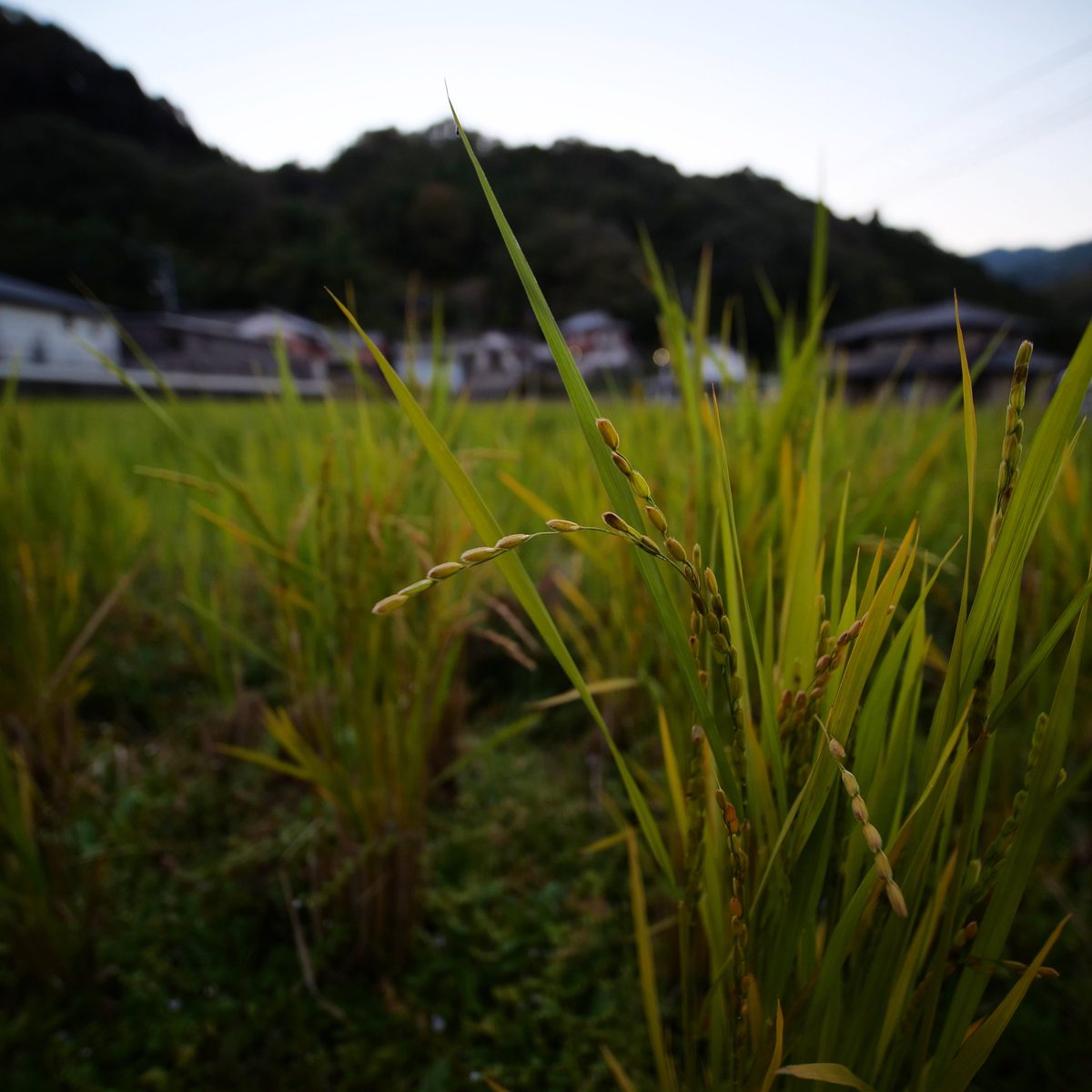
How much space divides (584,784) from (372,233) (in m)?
43.1

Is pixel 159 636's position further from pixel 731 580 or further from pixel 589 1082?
pixel 731 580

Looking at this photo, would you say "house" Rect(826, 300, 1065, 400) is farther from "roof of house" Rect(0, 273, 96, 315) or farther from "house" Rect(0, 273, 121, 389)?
"roof of house" Rect(0, 273, 96, 315)

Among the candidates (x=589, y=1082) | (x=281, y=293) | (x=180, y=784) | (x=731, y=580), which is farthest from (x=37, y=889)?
(x=281, y=293)

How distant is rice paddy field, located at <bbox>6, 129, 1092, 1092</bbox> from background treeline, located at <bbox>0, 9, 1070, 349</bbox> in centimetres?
2533

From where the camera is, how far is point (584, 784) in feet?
4.57

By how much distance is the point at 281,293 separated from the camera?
3453 cm

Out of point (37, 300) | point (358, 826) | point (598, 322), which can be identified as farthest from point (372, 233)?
point (358, 826)

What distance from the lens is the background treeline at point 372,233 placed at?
30922mm

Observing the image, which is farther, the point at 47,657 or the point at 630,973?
the point at 47,657

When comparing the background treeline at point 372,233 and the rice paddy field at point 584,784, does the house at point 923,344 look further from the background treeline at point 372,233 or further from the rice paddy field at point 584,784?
the rice paddy field at point 584,784

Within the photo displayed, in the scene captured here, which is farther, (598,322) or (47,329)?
(598,322)

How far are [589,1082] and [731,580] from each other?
75 cm

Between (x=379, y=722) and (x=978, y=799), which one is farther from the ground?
(x=978, y=799)

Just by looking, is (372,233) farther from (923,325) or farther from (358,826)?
(358,826)
